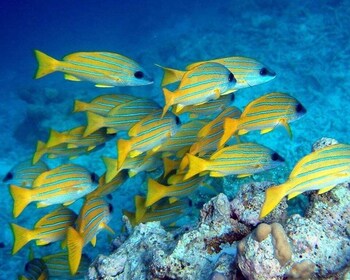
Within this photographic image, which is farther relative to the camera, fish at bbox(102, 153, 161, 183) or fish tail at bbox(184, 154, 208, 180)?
fish at bbox(102, 153, 161, 183)

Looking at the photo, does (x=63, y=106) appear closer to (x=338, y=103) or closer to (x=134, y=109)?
(x=338, y=103)

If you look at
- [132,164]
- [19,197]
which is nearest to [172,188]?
[132,164]

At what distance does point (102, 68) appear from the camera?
4234 millimetres

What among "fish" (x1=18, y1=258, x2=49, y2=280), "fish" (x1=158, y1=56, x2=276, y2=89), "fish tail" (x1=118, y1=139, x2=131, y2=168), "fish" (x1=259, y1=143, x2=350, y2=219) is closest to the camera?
"fish" (x1=259, y1=143, x2=350, y2=219)

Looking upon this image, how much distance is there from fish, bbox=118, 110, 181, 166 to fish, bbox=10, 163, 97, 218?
0.61 meters

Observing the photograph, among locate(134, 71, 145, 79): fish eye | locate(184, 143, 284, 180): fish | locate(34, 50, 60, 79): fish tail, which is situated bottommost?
locate(184, 143, 284, 180): fish

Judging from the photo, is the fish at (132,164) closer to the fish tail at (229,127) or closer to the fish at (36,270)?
the fish tail at (229,127)

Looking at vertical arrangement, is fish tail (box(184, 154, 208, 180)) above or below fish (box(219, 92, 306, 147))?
below

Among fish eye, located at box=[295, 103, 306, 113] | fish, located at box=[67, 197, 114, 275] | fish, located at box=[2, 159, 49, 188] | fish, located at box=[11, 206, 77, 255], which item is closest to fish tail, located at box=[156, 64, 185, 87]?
fish eye, located at box=[295, 103, 306, 113]

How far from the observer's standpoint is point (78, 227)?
12.7 ft

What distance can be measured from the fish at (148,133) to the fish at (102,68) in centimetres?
49

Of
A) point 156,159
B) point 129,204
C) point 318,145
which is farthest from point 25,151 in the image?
point 318,145

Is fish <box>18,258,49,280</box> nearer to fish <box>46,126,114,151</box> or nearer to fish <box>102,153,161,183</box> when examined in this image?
fish <box>102,153,161,183</box>

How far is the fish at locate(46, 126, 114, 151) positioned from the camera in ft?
16.1
